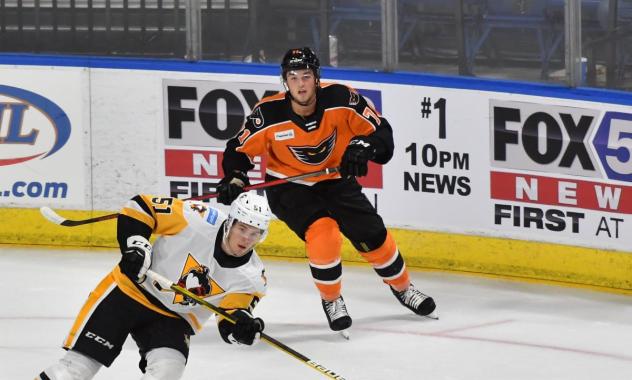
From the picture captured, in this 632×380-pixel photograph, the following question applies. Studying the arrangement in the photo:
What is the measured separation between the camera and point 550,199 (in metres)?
6.59

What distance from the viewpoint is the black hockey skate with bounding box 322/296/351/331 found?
5.86 meters

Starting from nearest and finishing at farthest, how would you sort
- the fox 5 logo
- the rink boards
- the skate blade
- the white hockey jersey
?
the white hockey jersey → the skate blade → the fox 5 logo → the rink boards

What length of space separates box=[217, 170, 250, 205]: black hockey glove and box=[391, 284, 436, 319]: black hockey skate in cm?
100

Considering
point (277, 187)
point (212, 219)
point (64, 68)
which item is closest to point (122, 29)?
point (64, 68)

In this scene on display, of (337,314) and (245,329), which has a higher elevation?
(245,329)

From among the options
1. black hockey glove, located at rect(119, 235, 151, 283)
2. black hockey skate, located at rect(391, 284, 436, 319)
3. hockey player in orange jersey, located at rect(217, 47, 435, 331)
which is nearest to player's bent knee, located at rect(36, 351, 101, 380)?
black hockey glove, located at rect(119, 235, 151, 283)

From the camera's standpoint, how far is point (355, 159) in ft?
18.1

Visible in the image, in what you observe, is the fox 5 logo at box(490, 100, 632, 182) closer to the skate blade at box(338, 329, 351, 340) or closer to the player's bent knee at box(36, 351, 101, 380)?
the skate blade at box(338, 329, 351, 340)

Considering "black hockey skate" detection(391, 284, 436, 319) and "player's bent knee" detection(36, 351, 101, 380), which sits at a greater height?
"player's bent knee" detection(36, 351, 101, 380)

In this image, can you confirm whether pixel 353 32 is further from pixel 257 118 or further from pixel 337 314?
pixel 337 314

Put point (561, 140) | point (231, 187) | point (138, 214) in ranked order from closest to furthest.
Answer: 1. point (138, 214)
2. point (231, 187)
3. point (561, 140)

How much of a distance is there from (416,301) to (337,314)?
43cm

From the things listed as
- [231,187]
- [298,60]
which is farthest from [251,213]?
[298,60]

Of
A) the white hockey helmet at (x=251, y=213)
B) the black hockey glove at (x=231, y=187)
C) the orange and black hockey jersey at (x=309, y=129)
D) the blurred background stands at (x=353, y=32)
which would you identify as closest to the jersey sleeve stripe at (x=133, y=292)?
the white hockey helmet at (x=251, y=213)
